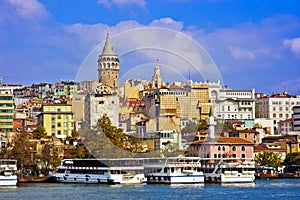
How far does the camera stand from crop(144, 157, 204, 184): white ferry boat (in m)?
39.9

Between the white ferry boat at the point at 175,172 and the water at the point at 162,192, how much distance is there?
1.58m

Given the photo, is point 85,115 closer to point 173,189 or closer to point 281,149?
point 281,149

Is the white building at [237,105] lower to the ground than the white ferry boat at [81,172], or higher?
higher

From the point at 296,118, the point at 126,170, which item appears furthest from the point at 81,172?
the point at 296,118

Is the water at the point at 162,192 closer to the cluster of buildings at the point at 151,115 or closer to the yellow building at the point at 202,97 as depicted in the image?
the cluster of buildings at the point at 151,115

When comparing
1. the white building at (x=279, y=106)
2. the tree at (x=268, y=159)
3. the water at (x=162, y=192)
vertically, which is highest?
A: the white building at (x=279, y=106)

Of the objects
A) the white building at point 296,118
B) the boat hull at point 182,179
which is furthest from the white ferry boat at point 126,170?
the white building at point 296,118

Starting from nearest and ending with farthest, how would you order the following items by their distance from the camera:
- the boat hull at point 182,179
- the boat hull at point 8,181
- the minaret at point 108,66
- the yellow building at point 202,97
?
1. the boat hull at point 8,181
2. the boat hull at point 182,179
3. the yellow building at point 202,97
4. the minaret at point 108,66

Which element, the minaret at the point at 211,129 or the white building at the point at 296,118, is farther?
the white building at the point at 296,118

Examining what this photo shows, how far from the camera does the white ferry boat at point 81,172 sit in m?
41.6

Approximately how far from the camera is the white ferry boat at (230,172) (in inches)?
1612

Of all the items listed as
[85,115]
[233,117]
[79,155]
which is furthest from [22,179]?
[233,117]

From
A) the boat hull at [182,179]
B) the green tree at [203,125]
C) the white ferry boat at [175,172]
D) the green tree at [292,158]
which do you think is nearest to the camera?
the boat hull at [182,179]

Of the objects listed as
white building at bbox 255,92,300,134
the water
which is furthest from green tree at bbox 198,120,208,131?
white building at bbox 255,92,300,134
